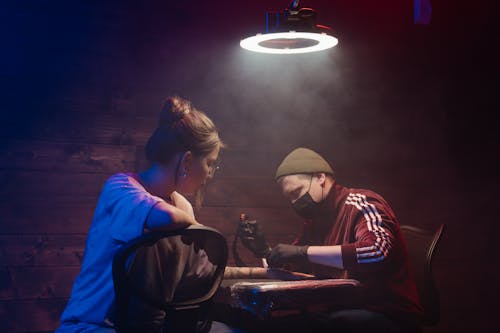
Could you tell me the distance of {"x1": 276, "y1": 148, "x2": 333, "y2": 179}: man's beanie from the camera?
3266 mm

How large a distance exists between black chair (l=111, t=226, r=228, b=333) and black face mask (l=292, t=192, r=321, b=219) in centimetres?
104

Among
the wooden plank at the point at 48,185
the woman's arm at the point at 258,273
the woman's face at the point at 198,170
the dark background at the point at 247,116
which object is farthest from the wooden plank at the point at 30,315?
the woman's face at the point at 198,170

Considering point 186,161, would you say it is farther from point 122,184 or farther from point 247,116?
point 247,116

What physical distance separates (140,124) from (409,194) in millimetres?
2108

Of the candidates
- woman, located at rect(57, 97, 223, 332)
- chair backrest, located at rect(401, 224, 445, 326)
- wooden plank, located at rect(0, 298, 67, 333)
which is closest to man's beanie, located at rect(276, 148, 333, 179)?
chair backrest, located at rect(401, 224, 445, 326)

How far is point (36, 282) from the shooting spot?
130 inches

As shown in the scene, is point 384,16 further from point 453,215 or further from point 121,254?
point 121,254

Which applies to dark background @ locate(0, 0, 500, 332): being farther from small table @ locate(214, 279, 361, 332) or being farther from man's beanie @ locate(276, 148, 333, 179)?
small table @ locate(214, 279, 361, 332)

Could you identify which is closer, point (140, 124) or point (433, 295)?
point (433, 295)

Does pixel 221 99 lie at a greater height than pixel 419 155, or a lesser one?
greater

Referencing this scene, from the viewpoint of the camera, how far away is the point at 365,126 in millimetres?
4133

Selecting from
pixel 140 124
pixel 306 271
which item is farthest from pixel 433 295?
pixel 140 124

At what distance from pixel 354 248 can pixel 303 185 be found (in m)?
0.63

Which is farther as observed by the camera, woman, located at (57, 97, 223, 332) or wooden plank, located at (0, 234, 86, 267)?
wooden plank, located at (0, 234, 86, 267)
